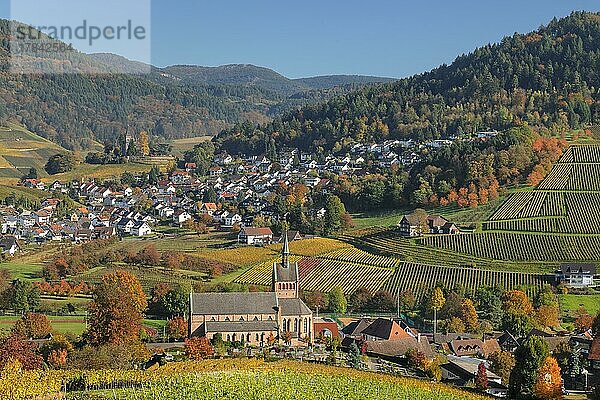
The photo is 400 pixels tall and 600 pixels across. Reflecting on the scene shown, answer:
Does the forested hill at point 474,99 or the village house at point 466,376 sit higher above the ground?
the forested hill at point 474,99

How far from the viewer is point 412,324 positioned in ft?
151

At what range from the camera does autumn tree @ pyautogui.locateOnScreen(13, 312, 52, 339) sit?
38281mm

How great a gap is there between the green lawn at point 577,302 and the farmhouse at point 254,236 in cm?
2806

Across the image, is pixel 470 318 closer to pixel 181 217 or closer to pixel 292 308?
pixel 292 308

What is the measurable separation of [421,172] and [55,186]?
5048cm

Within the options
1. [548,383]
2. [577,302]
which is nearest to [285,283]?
[548,383]

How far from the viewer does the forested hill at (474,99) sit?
4085 inches

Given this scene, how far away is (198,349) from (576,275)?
28.3 m

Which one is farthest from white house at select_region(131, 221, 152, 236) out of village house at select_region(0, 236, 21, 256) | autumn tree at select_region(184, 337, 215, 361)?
autumn tree at select_region(184, 337, 215, 361)

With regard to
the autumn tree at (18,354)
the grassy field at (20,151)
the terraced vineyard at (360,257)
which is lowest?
the autumn tree at (18,354)

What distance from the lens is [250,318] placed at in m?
40.6

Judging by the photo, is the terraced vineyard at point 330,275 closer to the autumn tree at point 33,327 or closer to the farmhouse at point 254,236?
the farmhouse at point 254,236

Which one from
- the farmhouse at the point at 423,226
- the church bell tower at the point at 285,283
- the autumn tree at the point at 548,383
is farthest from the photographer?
the farmhouse at the point at 423,226

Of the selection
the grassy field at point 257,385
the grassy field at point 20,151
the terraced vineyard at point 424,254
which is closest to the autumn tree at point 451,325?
the terraced vineyard at point 424,254
